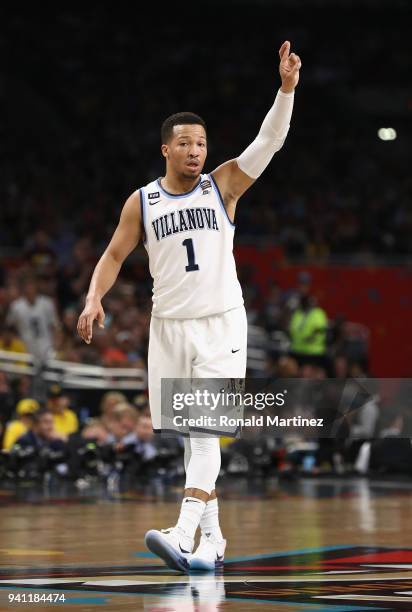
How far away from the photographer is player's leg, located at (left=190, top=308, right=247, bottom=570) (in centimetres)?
845

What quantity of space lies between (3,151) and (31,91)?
446cm

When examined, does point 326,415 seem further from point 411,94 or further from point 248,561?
point 411,94

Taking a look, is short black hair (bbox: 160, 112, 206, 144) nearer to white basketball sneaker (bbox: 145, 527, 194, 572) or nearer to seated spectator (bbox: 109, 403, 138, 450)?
white basketball sneaker (bbox: 145, 527, 194, 572)

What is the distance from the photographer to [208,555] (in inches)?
329

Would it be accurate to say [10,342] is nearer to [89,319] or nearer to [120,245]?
[120,245]

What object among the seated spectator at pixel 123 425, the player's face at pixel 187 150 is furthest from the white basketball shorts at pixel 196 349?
the seated spectator at pixel 123 425

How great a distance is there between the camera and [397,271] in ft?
88.6

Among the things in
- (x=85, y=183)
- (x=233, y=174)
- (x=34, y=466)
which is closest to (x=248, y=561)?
(x=233, y=174)

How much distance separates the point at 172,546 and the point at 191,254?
1.72m

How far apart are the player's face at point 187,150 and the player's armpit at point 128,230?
0.33 meters

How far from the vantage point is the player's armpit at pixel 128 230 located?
Result: 873 centimetres

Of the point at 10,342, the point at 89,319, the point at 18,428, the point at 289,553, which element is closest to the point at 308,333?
the point at 10,342

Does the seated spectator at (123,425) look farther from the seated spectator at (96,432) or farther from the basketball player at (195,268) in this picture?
the basketball player at (195,268)

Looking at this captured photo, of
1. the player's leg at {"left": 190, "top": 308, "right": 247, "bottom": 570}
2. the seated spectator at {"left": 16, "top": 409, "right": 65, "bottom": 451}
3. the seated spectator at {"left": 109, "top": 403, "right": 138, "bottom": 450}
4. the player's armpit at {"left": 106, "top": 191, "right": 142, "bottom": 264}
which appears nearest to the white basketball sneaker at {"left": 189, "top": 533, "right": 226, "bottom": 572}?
the player's leg at {"left": 190, "top": 308, "right": 247, "bottom": 570}
